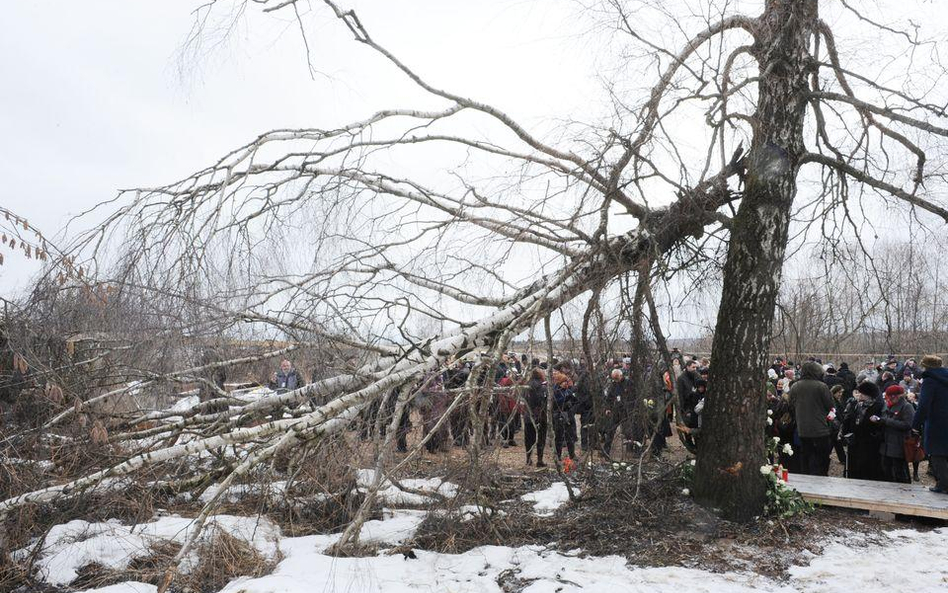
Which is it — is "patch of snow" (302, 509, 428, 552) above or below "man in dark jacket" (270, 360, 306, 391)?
→ below

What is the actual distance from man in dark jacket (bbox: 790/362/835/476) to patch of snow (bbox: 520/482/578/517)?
140 inches

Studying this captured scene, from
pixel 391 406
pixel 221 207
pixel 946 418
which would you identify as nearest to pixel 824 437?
pixel 946 418

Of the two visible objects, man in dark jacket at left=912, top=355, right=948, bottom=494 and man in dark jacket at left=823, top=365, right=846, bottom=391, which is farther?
man in dark jacket at left=823, top=365, right=846, bottom=391

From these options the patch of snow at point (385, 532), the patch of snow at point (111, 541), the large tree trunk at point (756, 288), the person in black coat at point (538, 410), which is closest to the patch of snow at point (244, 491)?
the patch of snow at point (111, 541)

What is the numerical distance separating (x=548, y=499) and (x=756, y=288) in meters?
3.83

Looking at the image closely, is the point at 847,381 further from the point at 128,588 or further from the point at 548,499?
the point at 128,588

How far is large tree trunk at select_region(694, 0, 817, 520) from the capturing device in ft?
23.1

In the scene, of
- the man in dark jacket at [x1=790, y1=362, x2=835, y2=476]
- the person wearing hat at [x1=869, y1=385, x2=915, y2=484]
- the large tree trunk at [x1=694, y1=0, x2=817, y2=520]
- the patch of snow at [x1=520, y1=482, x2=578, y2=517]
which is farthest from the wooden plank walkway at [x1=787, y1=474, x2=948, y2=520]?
the patch of snow at [x1=520, y1=482, x2=578, y2=517]

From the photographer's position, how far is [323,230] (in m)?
6.47

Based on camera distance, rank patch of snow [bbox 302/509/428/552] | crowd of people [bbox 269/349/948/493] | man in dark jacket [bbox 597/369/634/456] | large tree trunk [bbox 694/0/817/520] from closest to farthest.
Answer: crowd of people [bbox 269/349/948/493]
large tree trunk [bbox 694/0/817/520]
patch of snow [bbox 302/509/428/552]
man in dark jacket [bbox 597/369/634/456]

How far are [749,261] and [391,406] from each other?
406 centimetres

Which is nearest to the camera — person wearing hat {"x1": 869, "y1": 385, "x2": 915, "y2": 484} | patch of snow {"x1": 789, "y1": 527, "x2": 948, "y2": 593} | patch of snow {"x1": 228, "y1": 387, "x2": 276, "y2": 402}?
patch of snow {"x1": 789, "y1": 527, "x2": 948, "y2": 593}

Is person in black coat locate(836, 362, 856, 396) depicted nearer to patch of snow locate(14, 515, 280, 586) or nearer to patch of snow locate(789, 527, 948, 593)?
patch of snow locate(789, 527, 948, 593)

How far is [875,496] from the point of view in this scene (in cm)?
779
